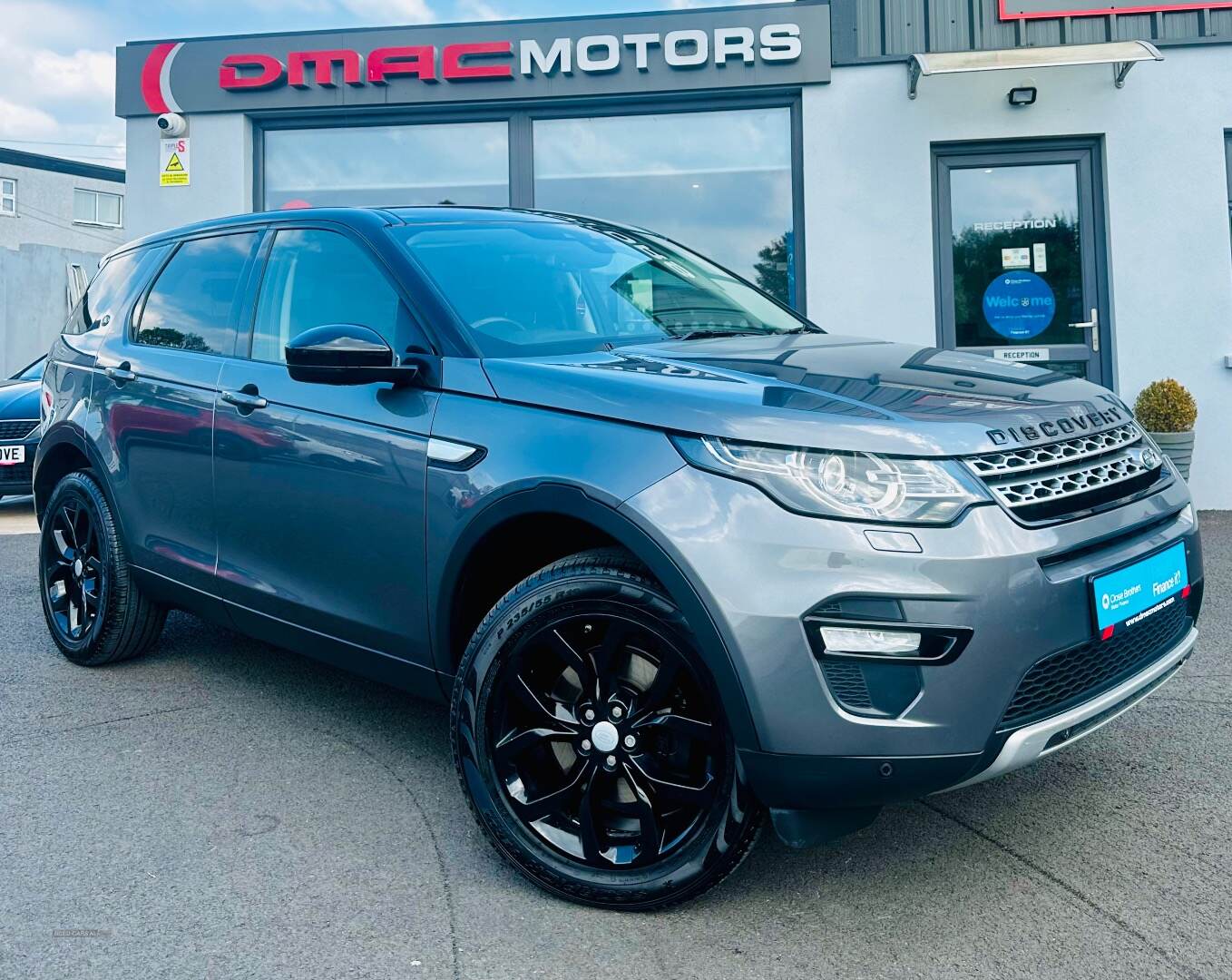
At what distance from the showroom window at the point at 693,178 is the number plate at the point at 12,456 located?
449cm

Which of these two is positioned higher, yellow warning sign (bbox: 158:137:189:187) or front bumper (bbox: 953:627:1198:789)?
yellow warning sign (bbox: 158:137:189:187)

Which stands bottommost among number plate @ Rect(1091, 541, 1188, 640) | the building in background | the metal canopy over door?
number plate @ Rect(1091, 541, 1188, 640)

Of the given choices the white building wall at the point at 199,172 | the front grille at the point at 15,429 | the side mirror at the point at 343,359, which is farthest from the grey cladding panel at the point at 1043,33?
the front grille at the point at 15,429

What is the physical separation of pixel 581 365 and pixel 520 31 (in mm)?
7415

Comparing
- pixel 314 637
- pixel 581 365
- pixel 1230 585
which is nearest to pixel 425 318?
Answer: pixel 581 365

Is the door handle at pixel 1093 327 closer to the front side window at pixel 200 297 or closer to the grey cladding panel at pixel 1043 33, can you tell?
the grey cladding panel at pixel 1043 33

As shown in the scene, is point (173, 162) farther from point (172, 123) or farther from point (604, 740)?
point (604, 740)

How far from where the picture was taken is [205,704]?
13.1 ft

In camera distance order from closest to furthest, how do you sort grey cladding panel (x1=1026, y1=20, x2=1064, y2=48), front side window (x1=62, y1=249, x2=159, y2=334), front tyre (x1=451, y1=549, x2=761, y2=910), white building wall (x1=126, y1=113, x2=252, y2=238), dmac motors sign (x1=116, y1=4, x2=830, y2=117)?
front tyre (x1=451, y1=549, x2=761, y2=910) < front side window (x1=62, y1=249, x2=159, y2=334) < grey cladding panel (x1=1026, y1=20, x2=1064, y2=48) < dmac motors sign (x1=116, y1=4, x2=830, y2=117) < white building wall (x1=126, y1=113, x2=252, y2=238)

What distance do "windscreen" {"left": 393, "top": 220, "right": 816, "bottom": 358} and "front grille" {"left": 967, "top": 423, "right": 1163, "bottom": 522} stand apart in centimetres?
112


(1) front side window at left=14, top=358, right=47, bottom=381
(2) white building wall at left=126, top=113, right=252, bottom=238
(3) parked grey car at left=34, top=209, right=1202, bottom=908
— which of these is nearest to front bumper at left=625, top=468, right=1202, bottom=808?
(3) parked grey car at left=34, top=209, right=1202, bottom=908

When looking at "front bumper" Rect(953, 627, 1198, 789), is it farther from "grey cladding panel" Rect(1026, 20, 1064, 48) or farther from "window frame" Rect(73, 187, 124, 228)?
"window frame" Rect(73, 187, 124, 228)

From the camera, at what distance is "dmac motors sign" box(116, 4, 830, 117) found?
29.6 feet

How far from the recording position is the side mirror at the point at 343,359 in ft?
9.34
